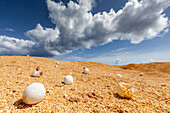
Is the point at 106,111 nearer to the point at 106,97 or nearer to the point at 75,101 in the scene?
the point at 106,97

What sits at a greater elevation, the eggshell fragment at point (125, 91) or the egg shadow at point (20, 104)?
the eggshell fragment at point (125, 91)

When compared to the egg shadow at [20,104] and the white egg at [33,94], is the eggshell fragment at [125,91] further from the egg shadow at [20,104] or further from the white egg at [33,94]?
the egg shadow at [20,104]

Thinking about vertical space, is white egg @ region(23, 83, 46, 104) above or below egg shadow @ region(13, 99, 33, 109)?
above

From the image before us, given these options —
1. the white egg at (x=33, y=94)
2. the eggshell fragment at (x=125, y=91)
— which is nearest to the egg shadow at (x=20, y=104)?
the white egg at (x=33, y=94)

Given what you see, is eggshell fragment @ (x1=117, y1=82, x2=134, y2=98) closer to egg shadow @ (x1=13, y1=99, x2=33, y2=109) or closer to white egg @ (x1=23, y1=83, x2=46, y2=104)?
white egg @ (x1=23, y1=83, x2=46, y2=104)

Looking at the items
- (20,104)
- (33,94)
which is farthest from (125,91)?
(20,104)

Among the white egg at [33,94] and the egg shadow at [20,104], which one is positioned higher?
the white egg at [33,94]

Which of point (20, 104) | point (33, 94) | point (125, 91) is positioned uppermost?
point (33, 94)

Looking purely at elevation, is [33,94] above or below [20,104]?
above

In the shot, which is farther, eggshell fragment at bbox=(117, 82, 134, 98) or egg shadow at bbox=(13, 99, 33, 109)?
eggshell fragment at bbox=(117, 82, 134, 98)

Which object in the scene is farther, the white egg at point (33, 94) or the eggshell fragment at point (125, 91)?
the eggshell fragment at point (125, 91)

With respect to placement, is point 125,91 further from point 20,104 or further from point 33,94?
point 20,104

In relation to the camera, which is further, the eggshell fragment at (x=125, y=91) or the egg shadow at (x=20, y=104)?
the eggshell fragment at (x=125, y=91)

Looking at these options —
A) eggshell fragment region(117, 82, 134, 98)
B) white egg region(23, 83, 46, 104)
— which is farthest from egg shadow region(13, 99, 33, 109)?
eggshell fragment region(117, 82, 134, 98)
